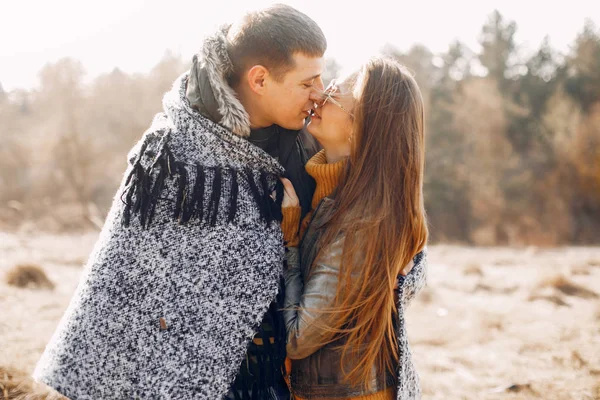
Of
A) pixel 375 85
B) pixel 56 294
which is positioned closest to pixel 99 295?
pixel 375 85

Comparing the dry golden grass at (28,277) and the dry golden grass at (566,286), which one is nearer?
the dry golden grass at (28,277)

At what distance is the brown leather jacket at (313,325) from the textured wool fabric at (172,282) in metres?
0.11

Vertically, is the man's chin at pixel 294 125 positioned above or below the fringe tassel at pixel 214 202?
above

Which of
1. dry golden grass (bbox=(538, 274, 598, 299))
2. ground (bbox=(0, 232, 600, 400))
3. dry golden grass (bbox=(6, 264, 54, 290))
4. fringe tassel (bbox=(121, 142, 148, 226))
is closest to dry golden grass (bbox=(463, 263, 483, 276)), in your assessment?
ground (bbox=(0, 232, 600, 400))

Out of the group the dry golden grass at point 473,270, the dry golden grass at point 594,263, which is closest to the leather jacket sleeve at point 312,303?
the dry golden grass at point 473,270

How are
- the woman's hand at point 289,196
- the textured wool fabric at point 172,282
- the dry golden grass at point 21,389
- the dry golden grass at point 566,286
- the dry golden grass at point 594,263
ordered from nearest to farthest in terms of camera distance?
the textured wool fabric at point 172,282 < the woman's hand at point 289,196 < the dry golden grass at point 21,389 < the dry golden grass at point 566,286 < the dry golden grass at point 594,263

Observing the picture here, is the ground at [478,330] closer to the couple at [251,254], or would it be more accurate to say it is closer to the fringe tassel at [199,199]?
the couple at [251,254]

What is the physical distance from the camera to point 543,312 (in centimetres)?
637

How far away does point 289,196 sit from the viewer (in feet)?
6.75

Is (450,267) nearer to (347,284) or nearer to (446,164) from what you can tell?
(347,284)

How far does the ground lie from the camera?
11.2 feet

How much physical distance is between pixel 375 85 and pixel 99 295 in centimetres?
125

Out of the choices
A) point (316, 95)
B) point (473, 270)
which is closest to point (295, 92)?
point (316, 95)

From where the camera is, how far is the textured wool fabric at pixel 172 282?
5.94 feet
